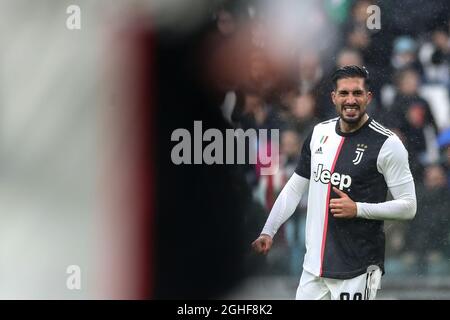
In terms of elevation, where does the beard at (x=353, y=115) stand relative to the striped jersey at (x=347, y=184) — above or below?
above

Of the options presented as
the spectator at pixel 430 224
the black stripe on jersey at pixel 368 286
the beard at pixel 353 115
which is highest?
the beard at pixel 353 115

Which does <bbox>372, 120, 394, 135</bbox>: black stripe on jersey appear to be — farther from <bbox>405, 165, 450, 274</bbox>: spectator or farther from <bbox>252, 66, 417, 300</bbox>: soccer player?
<bbox>405, 165, 450, 274</bbox>: spectator

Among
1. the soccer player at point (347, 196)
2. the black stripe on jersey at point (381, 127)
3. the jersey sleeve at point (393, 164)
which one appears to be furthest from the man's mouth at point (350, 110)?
the jersey sleeve at point (393, 164)

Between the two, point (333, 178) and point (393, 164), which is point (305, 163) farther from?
point (393, 164)

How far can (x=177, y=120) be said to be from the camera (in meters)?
5.56

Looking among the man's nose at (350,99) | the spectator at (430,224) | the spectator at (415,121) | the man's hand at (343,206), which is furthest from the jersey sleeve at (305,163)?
the spectator at (430,224)

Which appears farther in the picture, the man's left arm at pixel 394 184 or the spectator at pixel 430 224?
the spectator at pixel 430 224

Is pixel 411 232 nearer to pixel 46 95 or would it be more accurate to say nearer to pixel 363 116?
pixel 363 116

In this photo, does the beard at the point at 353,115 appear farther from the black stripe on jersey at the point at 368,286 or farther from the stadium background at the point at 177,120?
the black stripe on jersey at the point at 368,286

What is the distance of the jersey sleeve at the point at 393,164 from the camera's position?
5480 millimetres

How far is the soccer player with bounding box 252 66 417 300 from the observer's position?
549cm

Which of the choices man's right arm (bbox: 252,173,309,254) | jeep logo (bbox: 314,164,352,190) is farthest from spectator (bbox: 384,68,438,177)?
man's right arm (bbox: 252,173,309,254)

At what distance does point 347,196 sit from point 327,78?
0.65 m

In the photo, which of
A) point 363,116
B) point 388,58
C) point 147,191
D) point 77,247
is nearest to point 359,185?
point 363,116
